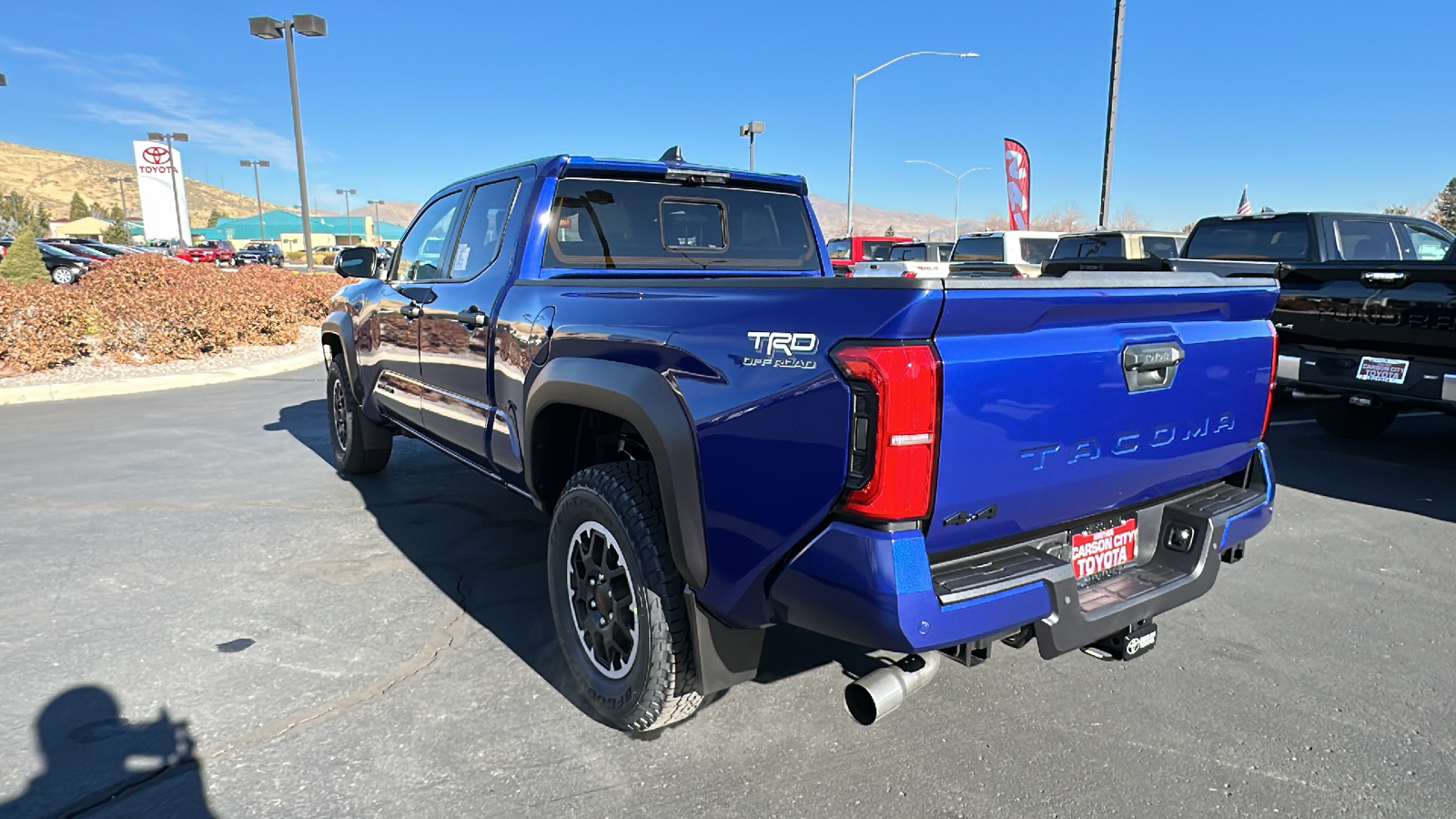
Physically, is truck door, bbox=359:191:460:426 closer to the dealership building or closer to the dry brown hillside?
the dealership building

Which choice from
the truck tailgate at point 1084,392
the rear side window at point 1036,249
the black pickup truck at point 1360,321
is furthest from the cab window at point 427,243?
the rear side window at point 1036,249

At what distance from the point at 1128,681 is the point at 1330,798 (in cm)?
77

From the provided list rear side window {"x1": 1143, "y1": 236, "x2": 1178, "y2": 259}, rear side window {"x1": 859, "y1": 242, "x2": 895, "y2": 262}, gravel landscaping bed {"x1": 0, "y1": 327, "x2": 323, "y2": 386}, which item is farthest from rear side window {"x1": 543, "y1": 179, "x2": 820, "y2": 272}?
rear side window {"x1": 859, "y1": 242, "x2": 895, "y2": 262}

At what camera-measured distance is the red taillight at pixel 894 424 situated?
199 cm

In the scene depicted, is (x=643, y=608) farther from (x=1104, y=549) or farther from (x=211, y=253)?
(x=211, y=253)

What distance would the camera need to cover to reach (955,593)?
211cm

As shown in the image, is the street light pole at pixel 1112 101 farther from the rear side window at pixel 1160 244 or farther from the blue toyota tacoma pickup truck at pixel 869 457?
the blue toyota tacoma pickup truck at pixel 869 457

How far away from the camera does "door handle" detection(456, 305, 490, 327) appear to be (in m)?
3.78

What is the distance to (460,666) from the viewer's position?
3.38 m

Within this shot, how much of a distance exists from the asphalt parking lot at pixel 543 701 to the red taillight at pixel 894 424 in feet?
3.45

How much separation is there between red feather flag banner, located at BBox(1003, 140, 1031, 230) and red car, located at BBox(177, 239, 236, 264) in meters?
35.7

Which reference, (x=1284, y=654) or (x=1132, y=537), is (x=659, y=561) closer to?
(x=1132, y=537)

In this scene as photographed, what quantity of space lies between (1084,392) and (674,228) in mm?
2496

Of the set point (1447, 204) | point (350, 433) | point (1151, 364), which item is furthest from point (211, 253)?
point (1447, 204)
